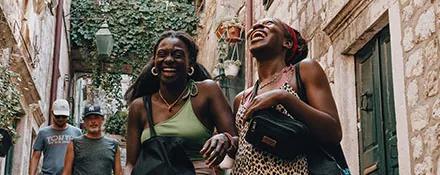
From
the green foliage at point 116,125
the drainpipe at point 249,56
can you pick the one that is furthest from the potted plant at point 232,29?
the green foliage at point 116,125

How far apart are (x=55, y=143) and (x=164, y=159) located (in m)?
4.44

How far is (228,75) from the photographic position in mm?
10531

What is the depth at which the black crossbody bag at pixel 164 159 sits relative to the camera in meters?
2.85

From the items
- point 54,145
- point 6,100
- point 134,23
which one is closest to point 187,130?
point 54,145

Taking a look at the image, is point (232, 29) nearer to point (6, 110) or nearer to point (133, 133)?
point (6, 110)

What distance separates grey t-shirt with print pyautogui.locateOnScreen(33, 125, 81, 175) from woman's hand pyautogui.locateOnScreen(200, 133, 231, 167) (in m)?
4.56

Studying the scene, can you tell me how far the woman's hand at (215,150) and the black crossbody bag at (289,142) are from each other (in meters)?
0.10

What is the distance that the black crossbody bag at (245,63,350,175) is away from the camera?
255 centimetres

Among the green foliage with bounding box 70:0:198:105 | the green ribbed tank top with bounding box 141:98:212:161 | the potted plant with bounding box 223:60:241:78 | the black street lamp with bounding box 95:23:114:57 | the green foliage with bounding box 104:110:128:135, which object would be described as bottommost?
the green ribbed tank top with bounding box 141:98:212:161

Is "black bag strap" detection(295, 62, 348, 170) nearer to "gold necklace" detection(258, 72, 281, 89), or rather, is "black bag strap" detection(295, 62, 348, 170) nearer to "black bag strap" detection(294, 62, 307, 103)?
"black bag strap" detection(294, 62, 307, 103)

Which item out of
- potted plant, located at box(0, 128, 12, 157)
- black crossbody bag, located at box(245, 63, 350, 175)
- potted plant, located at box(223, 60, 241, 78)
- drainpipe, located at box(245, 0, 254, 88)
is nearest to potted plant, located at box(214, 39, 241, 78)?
potted plant, located at box(223, 60, 241, 78)

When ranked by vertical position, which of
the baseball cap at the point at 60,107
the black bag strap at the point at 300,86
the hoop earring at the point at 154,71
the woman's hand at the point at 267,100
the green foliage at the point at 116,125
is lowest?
the woman's hand at the point at 267,100

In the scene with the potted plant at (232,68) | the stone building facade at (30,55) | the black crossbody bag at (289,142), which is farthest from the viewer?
the potted plant at (232,68)

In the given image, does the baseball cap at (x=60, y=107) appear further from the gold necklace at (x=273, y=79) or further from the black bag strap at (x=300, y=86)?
the black bag strap at (x=300, y=86)
